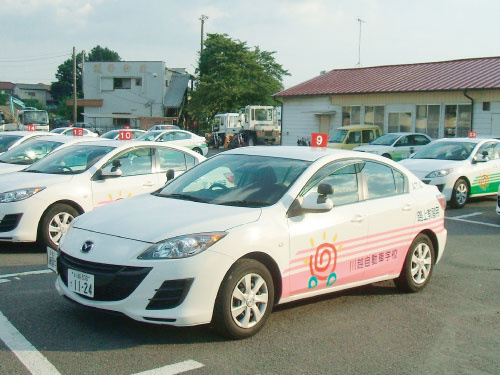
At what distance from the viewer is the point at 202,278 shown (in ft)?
15.5

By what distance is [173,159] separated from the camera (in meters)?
9.96

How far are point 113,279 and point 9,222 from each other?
13.1 ft

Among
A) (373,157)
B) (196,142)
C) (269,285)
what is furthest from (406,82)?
(269,285)

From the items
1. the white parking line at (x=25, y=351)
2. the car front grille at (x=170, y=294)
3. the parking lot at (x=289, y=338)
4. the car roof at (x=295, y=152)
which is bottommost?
the parking lot at (x=289, y=338)

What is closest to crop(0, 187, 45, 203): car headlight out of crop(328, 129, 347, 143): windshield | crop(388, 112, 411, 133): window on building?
crop(328, 129, 347, 143): windshield

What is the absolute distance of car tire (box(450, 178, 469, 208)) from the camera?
1396cm

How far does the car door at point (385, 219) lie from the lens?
20.2 feet

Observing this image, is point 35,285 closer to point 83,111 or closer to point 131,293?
point 131,293

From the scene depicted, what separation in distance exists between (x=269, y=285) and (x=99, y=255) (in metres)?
1.36

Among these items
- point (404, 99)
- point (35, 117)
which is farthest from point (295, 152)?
point (35, 117)

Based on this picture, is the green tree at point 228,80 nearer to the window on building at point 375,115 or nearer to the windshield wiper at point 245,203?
the window on building at point 375,115

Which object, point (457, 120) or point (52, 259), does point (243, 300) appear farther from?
point (457, 120)

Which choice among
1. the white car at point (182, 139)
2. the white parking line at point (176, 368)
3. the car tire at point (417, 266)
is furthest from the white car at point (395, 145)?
the white parking line at point (176, 368)

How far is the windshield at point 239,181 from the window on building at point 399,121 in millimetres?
24911
